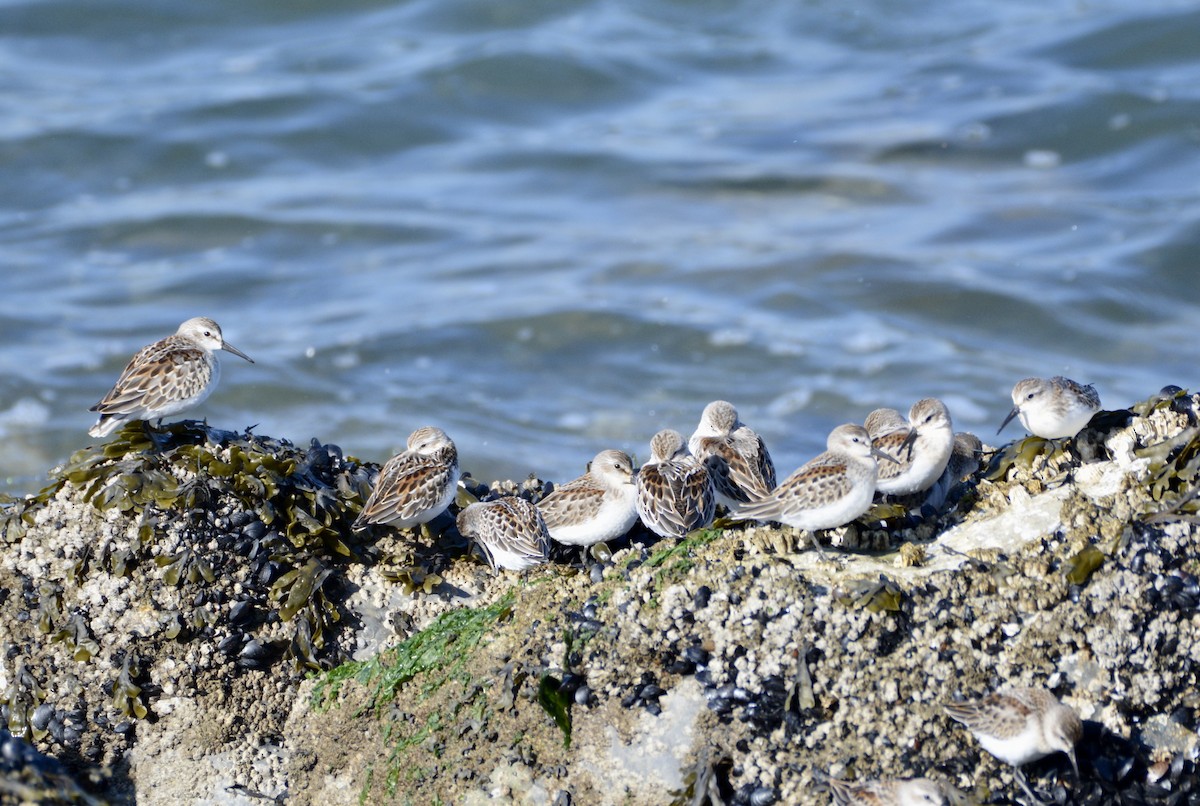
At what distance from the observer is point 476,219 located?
1752 cm

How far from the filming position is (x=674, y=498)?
597 centimetres

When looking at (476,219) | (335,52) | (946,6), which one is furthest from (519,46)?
(946,6)

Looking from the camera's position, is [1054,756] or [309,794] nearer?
[1054,756]

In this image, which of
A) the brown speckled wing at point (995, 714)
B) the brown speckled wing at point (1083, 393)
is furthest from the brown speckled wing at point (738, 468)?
the brown speckled wing at point (995, 714)

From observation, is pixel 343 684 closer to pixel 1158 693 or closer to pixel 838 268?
pixel 1158 693

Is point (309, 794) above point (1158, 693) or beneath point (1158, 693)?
beneath

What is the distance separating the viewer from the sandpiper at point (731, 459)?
6.46 metres

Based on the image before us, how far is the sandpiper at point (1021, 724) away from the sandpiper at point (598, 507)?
185 cm

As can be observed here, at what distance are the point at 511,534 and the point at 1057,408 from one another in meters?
2.52

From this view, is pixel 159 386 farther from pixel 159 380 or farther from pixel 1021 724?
pixel 1021 724

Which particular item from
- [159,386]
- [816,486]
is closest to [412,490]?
[159,386]

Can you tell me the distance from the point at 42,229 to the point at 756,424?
33.2ft

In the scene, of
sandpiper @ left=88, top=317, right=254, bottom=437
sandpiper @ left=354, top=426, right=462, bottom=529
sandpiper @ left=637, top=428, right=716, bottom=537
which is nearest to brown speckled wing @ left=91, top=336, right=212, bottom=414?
sandpiper @ left=88, top=317, right=254, bottom=437

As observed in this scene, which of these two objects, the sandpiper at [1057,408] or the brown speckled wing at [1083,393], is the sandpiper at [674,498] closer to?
the sandpiper at [1057,408]
